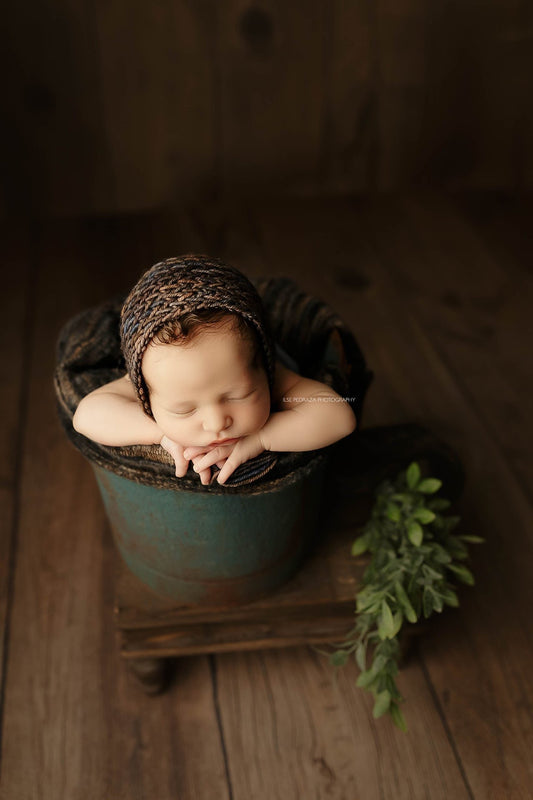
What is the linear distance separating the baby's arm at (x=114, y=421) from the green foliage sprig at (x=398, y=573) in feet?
1.25

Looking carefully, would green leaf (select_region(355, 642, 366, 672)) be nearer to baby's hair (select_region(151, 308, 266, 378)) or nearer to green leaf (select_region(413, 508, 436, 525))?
green leaf (select_region(413, 508, 436, 525))

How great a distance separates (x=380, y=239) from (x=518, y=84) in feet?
2.07

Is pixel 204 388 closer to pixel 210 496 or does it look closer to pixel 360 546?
pixel 210 496

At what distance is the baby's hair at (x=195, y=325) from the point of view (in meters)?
0.75

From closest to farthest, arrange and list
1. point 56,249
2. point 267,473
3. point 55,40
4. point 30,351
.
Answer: point 267,473 < point 30,351 < point 55,40 < point 56,249

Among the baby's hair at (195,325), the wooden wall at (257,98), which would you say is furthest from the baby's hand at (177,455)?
the wooden wall at (257,98)

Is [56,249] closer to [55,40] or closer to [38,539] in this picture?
[55,40]

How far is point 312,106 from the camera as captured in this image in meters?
2.24

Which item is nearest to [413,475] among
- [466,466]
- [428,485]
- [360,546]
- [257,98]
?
[428,485]

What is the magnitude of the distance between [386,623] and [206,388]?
0.42m

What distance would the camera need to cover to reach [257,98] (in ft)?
7.21

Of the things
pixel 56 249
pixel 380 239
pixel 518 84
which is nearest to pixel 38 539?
pixel 56 249

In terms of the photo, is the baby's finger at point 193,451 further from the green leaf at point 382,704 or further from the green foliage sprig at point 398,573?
the green leaf at point 382,704

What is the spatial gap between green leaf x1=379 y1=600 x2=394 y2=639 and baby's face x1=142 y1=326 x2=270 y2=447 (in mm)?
321
